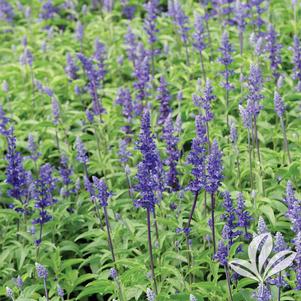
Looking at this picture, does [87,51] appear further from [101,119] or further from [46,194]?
[46,194]

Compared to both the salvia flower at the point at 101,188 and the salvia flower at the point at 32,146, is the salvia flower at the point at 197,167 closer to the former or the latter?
the salvia flower at the point at 101,188

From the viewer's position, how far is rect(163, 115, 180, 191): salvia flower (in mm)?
6988

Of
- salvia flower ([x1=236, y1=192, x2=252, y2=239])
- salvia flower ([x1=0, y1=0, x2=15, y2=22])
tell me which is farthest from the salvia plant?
salvia flower ([x1=0, y1=0, x2=15, y2=22])

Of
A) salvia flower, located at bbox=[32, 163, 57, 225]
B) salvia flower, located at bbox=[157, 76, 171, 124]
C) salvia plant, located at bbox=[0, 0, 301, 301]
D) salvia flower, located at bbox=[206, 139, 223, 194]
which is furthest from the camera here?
salvia flower, located at bbox=[157, 76, 171, 124]

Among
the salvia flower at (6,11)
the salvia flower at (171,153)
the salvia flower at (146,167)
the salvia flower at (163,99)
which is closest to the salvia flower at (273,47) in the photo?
the salvia flower at (163,99)

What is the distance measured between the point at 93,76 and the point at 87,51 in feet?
9.79

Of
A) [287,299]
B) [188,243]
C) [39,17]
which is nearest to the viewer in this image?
[287,299]

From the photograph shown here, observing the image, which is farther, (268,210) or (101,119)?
(101,119)

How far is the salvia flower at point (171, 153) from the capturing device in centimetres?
699

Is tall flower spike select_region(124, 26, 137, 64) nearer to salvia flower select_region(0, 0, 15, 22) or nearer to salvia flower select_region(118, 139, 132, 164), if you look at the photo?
salvia flower select_region(118, 139, 132, 164)

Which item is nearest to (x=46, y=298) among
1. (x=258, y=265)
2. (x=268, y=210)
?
(x=258, y=265)

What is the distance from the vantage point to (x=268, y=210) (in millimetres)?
6734

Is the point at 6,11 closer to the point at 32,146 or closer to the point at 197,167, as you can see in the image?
the point at 32,146

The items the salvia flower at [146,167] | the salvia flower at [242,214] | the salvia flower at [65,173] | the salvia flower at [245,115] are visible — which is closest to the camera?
the salvia flower at [146,167]
